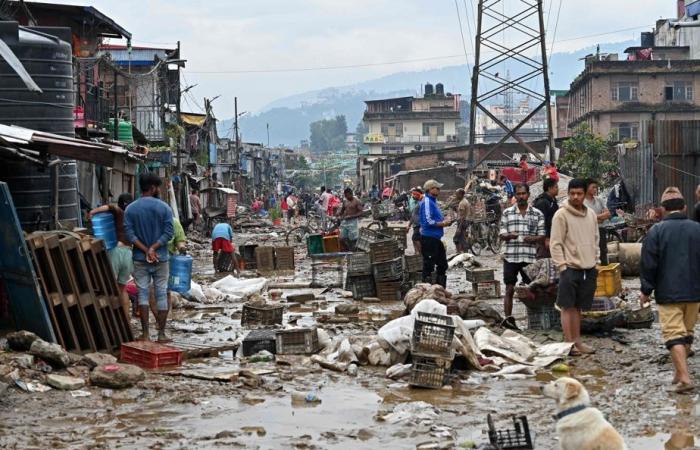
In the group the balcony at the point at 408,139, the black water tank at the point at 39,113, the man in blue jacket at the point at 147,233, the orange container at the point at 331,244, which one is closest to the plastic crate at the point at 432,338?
the man in blue jacket at the point at 147,233

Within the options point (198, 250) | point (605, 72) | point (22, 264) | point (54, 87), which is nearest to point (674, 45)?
point (605, 72)

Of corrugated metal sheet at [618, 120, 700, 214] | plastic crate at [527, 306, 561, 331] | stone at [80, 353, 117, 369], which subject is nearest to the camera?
stone at [80, 353, 117, 369]

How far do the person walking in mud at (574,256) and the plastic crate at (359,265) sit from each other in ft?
20.4

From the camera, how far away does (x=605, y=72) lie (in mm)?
61781

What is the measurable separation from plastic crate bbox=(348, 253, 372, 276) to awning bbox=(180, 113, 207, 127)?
4008 cm

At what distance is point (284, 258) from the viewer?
23.6m

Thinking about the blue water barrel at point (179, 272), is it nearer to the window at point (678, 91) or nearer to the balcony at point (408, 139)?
the window at point (678, 91)

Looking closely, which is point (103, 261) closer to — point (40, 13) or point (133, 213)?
point (133, 213)

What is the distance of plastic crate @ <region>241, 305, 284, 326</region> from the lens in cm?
1327

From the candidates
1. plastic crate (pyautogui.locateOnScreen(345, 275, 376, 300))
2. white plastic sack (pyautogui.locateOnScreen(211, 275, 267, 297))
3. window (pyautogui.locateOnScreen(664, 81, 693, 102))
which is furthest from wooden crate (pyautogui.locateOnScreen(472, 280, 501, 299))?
window (pyautogui.locateOnScreen(664, 81, 693, 102))

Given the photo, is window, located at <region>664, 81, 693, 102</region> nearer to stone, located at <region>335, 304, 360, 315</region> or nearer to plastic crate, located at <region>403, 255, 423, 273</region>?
plastic crate, located at <region>403, 255, 423, 273</region>

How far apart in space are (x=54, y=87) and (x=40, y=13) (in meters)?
18.4

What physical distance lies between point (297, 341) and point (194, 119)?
157 ft

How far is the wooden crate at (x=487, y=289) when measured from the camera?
1622 cm
